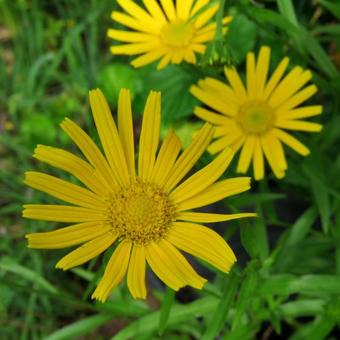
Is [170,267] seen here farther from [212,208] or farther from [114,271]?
[212,208]

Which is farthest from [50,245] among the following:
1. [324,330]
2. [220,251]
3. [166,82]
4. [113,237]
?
[166,82]

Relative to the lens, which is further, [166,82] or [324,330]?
[166,82]

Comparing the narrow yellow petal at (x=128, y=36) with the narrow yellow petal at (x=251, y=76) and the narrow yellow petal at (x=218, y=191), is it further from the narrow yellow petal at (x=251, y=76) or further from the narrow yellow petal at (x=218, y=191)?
the narrow yellow petal at (x=218, y=191)

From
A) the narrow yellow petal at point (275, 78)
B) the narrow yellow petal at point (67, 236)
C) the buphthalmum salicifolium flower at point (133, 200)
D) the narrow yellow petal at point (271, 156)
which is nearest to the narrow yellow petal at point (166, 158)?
the buphthalmum salicifolium flower at point (133, 200)

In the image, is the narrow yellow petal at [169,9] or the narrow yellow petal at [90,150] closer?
the narrow yellow petal at [90,150]

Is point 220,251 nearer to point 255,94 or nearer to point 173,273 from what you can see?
point 173,273

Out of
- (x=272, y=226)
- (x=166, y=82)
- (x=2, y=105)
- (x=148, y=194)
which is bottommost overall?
(x=148, y=194)
